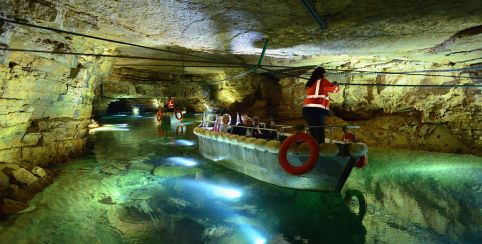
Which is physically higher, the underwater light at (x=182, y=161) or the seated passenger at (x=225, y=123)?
the seated passenger at (x=225, y=123)

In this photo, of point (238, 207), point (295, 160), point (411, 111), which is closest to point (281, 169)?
point (295, 160)

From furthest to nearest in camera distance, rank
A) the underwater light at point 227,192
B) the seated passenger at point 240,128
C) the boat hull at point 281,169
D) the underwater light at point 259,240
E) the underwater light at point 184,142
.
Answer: the underwater light at point 184,142 < the seated passenger at point 240,128 < the underwater light at point 227,192 < the boat hull at point 281,169 < the underwater light at point 259,240

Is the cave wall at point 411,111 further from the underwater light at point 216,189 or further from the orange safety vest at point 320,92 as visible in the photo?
the underwater light at point 216,189

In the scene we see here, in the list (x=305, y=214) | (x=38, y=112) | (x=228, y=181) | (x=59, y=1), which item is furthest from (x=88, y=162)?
(x=305, y=214)

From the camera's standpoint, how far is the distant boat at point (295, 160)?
5965 millimetres

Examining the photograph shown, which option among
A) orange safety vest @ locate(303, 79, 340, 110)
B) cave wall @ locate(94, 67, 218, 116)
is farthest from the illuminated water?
cave wall @ locate(94, 67, 218, 116)

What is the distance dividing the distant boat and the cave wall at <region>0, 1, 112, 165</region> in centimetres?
452

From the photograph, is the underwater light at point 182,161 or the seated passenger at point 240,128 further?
the underwater light at point 182,161

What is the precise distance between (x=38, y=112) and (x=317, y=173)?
23.5 feet

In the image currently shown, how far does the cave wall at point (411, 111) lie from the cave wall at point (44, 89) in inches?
352

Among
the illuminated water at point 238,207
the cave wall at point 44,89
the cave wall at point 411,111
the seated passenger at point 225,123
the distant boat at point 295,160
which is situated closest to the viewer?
the illuminated water at point 238,207

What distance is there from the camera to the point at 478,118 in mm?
9422

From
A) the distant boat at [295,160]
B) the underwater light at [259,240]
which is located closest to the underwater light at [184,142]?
the distant boat at [295,160]

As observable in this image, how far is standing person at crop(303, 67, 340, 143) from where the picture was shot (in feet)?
20.5
